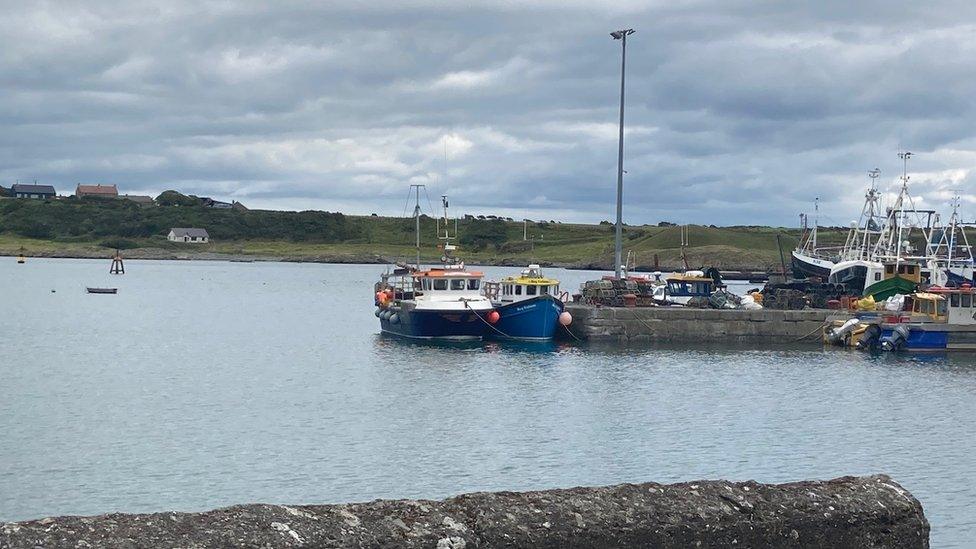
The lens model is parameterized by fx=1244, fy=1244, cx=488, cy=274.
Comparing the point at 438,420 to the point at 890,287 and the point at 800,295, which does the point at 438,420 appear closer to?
the point at 800,295

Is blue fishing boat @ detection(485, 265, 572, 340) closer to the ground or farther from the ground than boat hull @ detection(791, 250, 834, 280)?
closer to the ground

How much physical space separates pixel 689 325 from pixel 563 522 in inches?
2066

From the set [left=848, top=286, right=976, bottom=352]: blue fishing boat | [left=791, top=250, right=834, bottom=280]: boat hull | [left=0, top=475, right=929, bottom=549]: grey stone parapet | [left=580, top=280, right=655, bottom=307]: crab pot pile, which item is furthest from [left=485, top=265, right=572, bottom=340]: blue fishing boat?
[left=0, top=475, right=929, bottom=549]: grey stone parapet

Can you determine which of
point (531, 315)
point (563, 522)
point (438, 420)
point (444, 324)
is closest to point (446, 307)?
point (444, 324)

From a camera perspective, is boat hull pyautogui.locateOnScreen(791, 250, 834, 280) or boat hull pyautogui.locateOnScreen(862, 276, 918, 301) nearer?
boat hull pyautogui.locateOnScreen(862, 276, 918, 301)

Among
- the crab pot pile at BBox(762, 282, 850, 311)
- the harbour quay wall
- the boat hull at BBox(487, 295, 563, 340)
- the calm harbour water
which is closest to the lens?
the calm harbour water

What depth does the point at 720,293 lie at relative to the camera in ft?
222

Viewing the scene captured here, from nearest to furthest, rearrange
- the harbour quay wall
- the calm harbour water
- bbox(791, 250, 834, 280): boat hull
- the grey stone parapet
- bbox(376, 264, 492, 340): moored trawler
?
the grey stone parapet, the calm harbour water, bbox(376, 264, 492, 340): moored trawler, the harbour quay wall, bbox(791, 250, 834, 280): boat hull

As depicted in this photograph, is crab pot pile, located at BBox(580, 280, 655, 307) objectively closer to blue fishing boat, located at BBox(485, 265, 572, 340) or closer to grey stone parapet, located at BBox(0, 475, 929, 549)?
blue fishing boat, located at BBox(485, 265, 572, 340)

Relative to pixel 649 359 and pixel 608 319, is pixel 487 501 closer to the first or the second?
Result: pixel 649 359

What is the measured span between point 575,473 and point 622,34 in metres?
45.1

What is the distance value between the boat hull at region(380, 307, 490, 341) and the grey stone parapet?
160 feet

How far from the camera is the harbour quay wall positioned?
6006cm

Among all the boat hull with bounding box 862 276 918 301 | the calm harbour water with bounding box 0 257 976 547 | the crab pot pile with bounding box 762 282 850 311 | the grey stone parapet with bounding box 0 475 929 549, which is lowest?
the calm harbour water with bounding box 0 257 976 547
